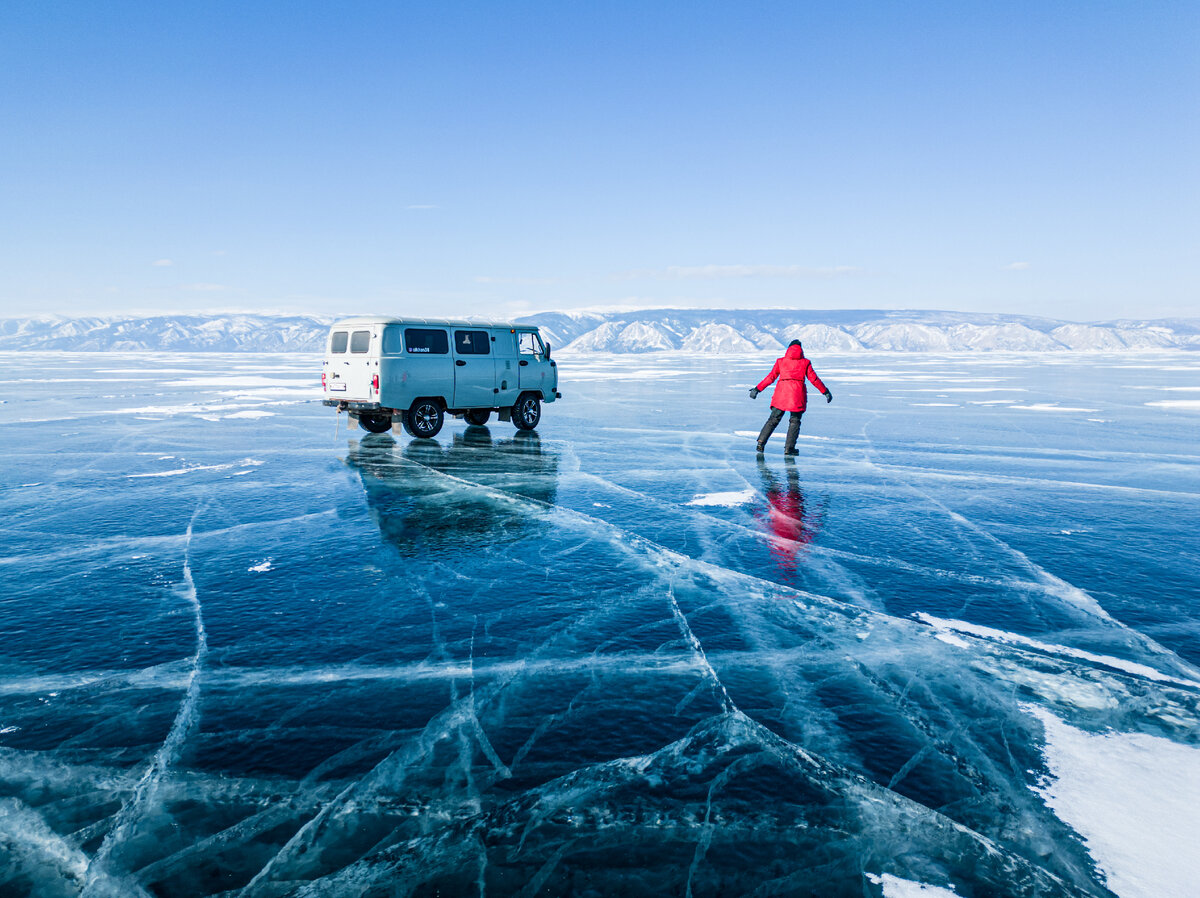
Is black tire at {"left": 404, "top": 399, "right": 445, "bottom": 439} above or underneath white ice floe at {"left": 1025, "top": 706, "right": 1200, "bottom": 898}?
above

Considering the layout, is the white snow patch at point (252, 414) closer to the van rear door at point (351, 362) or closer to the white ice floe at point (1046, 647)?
the van rear door at point (351, 362)

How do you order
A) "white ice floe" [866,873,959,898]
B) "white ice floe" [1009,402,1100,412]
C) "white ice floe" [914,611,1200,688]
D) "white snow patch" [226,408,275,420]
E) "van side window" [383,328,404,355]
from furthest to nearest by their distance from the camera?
"white ice floe" [1009,402,1100,412] → "white snow patch" [226,408,275,420] → "van side window" [383,328,404,355] → "white ice floe" [914,611,1200,688] → "white ice floe" [866,873,959,898]

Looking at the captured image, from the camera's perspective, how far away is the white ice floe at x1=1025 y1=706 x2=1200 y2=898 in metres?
3.03

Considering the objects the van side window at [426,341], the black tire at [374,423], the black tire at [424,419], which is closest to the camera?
the van side window at [426,341]

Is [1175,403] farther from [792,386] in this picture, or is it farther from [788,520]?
[788,520]

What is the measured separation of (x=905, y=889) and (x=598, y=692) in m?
2.01

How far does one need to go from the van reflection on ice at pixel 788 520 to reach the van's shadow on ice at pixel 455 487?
2.72m

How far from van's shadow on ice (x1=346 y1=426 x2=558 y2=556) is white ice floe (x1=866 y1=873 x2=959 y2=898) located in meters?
5.17

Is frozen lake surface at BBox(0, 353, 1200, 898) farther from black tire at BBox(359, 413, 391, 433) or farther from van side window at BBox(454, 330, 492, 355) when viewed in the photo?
black tire at BBox(359, 413, 391, 433)

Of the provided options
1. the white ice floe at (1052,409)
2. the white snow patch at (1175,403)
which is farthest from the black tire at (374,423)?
the white snow patch at (1175,403)

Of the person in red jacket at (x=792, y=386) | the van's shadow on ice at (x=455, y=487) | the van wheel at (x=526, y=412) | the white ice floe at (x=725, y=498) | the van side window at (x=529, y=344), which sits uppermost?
the van side window at (x=529, y=344)

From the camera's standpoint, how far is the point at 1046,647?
17.1 ft

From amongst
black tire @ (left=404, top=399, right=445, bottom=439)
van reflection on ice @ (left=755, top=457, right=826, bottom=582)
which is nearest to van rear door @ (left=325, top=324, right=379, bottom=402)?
black tire @ (left=404, top=399, right=445, bottom=439)

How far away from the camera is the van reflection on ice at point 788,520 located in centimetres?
731
